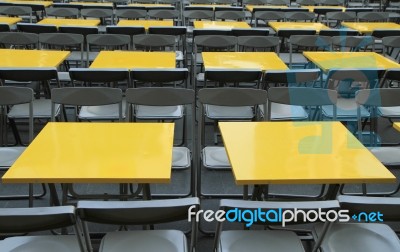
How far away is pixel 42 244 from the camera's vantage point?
2.27 meters

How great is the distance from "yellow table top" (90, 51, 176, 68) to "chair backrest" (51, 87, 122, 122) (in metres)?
1.12

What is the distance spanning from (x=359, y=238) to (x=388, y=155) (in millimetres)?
1361

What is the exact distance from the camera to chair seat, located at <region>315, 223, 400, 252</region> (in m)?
2.29

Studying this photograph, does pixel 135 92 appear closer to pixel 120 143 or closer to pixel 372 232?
pixel 120 143

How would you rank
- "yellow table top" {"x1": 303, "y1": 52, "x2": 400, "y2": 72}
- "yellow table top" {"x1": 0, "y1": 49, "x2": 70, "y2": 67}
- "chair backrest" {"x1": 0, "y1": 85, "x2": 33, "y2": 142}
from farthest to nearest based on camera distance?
1. "yellow table top" {"x1": 303, "y1": 52, "x2": 400, "y2": 72}
2. "yellow table top" {"x1": 0, "y1": 49, "x2": 70, "y2": 67}
3. "chair backrest" {"x1": 0, "y1": 85, "x2": 33, "y2": 142}

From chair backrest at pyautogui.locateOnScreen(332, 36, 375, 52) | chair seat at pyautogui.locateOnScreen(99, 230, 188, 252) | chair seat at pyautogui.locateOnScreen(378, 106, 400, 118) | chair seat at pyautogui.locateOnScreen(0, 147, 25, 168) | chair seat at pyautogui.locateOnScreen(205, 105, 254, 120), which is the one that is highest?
chair backrest at pyautogui.locateOnScreen(332, 36, 375, 52)

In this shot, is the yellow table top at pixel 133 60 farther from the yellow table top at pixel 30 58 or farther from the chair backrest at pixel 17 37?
the chair backrest at pixel 17 37

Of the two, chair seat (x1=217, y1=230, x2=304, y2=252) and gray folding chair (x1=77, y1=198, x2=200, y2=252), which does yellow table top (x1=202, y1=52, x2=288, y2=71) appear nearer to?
chair seat (x1=217, y1=230, x2=304, y2=252)

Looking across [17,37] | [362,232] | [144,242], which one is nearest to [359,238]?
[362,232]

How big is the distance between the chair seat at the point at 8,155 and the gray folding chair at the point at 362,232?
2170mm

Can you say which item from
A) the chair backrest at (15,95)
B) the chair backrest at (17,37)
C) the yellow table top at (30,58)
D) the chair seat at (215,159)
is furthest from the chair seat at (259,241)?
the chair backrest at (17,37)

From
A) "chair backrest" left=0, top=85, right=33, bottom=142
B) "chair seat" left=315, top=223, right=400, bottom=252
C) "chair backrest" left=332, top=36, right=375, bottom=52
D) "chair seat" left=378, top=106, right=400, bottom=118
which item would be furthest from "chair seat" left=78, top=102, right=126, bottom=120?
"chair backrest" left=332, top=36, right=375, bottom=52

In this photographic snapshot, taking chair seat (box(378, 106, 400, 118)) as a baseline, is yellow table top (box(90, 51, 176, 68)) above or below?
above

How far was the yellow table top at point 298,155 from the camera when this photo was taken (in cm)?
230
